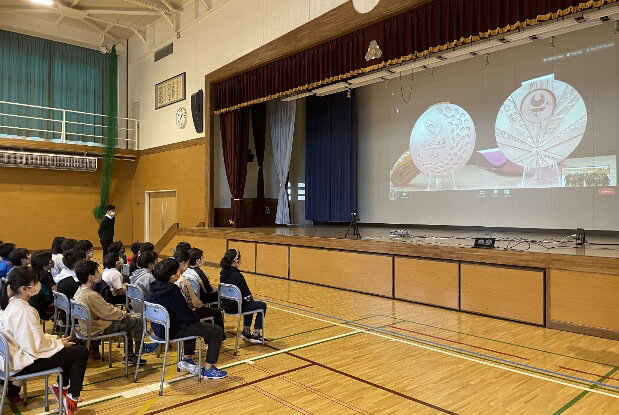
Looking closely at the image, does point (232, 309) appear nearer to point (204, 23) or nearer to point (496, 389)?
point (496, 389)

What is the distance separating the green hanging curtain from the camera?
13391 mm

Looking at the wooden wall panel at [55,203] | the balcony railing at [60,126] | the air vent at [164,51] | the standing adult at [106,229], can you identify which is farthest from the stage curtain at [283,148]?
the wooden wall panel at [55,203]

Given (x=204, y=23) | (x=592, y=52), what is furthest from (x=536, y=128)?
(x=204, y=23)

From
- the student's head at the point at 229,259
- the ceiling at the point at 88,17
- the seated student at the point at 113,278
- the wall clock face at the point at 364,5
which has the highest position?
the ceiling at the point at 88,17

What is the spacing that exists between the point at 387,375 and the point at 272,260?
5245 millimetres

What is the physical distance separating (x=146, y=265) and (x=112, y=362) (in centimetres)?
89

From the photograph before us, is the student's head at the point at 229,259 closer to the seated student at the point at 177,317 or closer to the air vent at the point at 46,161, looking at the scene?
the seated student at the point at 177,317

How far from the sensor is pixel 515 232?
26.0 feet

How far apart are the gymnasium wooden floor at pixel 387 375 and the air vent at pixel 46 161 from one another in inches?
375

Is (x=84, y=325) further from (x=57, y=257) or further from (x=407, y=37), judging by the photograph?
(x=407, y=37)

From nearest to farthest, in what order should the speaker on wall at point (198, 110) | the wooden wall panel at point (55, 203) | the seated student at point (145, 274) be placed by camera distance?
the seated student at point (145, 274) → the speaker on wall at point (198, 110) → the wooden wall panel at point (55, 203)

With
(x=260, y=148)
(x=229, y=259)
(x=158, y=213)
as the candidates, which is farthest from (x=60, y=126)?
(x=229, y=259)

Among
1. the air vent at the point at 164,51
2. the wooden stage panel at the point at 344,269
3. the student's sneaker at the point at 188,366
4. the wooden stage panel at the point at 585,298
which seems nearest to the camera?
the student's sneaker at the point at 188,366

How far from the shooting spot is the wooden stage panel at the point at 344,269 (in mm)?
6738
